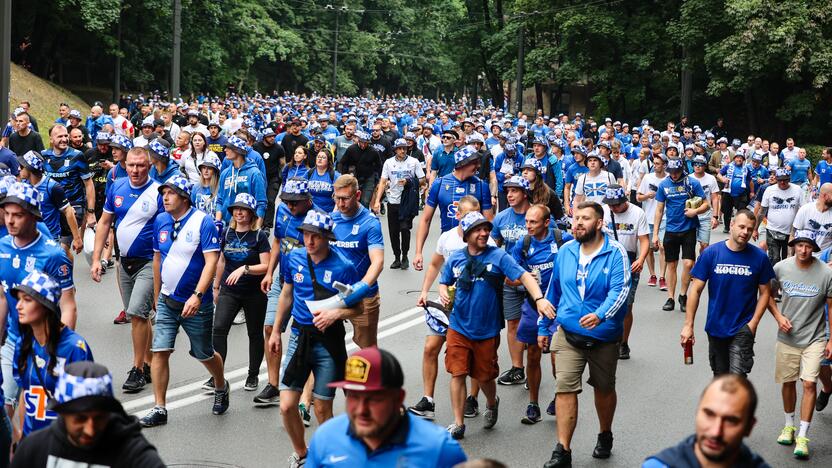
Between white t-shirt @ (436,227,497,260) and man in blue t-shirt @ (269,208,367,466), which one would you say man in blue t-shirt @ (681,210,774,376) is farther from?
man in blue t-shirt @ (269,208,367,466)

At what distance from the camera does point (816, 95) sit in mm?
39688

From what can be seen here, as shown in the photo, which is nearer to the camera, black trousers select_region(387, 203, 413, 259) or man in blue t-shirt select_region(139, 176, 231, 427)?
man in blue t-shirt select_region(139, 176, 231, 427)

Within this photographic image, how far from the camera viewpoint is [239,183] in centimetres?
1237

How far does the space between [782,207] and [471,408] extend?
7688 mm

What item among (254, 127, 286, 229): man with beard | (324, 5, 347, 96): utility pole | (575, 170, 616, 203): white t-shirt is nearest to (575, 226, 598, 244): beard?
(575, 170, 616, 203): white t-shirt

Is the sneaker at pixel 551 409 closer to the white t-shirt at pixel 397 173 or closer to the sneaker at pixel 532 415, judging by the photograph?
the sneaker at pixel 532 415

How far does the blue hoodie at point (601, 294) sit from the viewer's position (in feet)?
25.8

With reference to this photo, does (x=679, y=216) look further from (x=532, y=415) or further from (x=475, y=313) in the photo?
(x=475, y=313)

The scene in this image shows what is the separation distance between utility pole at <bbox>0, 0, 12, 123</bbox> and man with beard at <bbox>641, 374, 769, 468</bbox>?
52.3 ft

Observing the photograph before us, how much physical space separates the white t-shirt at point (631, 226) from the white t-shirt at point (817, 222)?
1928 mm

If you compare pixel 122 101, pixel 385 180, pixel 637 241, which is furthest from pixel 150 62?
pixel 637 241

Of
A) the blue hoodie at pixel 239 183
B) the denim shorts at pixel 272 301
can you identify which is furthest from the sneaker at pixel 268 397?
the blue hoodie at pixel 239 183

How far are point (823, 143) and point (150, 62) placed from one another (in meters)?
32.4

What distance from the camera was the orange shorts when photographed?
855 cm
